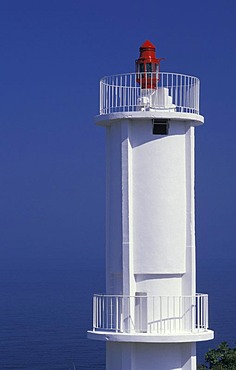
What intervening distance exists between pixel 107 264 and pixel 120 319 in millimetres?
1018

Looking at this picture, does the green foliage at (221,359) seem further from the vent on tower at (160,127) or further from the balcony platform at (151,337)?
the vent on tower at (160,127)

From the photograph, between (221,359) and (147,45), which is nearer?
(147,45)

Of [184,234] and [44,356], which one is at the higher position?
[184,234]

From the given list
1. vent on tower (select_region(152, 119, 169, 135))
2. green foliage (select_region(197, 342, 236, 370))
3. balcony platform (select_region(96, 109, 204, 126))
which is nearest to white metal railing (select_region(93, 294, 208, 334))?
vent on tower (select_region(152, 119, 169, 135))

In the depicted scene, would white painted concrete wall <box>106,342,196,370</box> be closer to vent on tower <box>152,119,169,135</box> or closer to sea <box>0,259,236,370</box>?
vent on tower <box>152,119,169,135</box>

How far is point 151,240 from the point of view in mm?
18750

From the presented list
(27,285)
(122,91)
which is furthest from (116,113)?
(27,285)

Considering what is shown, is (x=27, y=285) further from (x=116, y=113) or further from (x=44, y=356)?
(x=116, y=113)

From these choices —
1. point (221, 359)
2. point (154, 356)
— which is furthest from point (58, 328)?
point (154, 356)

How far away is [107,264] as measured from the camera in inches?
758

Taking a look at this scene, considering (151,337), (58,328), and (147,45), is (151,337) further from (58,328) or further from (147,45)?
(58,328)

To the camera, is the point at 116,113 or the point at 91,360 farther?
the point at 91,360

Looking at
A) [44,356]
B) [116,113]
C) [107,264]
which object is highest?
[116,113]

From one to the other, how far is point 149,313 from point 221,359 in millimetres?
10805
